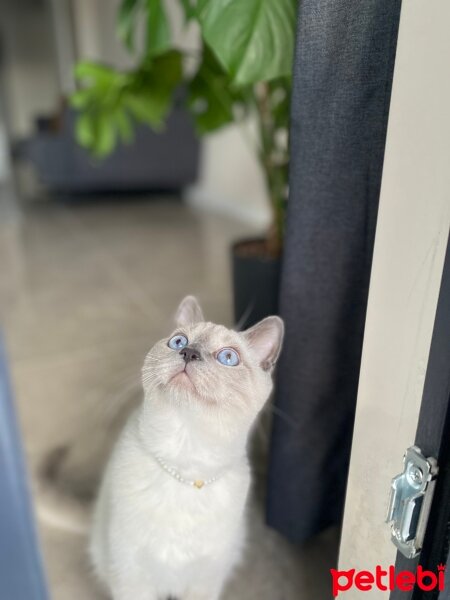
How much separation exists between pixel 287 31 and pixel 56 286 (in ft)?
5.31

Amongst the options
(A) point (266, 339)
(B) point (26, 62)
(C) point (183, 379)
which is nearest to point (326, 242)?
(A) point (266, 339)

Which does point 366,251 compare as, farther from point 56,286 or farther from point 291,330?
point 56,286

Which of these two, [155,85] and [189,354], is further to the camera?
[155,85]

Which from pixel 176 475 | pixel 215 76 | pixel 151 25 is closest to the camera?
pixel 176 475

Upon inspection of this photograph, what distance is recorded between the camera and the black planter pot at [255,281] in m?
1.03

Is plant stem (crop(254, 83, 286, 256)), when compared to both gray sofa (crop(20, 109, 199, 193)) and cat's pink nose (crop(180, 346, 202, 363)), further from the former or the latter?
gray sofa (crop(20, 109, 199, 193))

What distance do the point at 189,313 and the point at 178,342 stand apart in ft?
0.22

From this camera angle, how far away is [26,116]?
251 inches

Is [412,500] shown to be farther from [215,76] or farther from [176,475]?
[215,76]

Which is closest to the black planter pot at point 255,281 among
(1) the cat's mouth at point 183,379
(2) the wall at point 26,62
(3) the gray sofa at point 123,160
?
(1) the cat's mouth at point 183,379

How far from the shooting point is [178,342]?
1.86 ft

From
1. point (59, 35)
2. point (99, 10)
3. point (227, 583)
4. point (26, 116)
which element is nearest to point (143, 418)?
point (227, 583)

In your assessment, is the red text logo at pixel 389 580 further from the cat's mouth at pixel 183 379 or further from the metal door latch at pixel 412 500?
the cat's mouth at pixel 183 379

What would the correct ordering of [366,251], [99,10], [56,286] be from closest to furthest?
[366,251] → [56,286] → [99,10]
